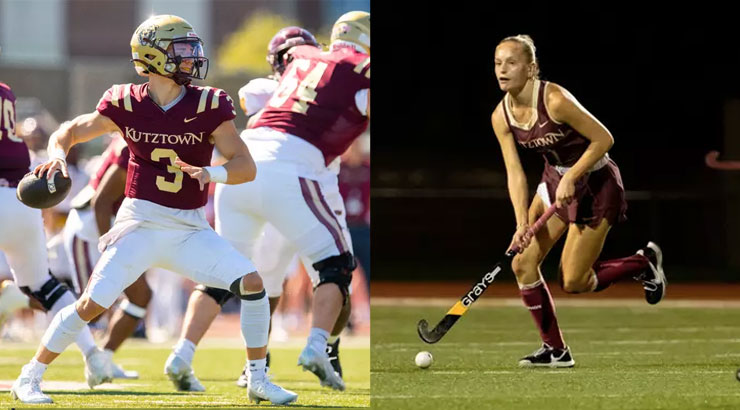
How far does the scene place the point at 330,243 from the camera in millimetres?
5418

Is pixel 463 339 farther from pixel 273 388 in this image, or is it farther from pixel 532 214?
pixel 273 388

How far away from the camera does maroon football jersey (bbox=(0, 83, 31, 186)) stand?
5.82 meters

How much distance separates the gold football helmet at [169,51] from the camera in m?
4.75

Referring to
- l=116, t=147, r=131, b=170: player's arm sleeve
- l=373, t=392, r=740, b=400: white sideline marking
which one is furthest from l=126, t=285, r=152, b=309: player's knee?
l=373, t=392, r=740, b=400: white sideline marking

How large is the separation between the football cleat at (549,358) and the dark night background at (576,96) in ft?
34.3

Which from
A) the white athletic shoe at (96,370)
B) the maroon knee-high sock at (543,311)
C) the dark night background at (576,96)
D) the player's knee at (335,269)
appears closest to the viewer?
the player's knee at (335,269)

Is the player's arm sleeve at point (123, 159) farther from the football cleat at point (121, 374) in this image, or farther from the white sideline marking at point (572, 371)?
the white sideline marking at point (572, 371)

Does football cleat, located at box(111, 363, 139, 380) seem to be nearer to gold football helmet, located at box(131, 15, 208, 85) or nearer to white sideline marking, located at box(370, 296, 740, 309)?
gold football helmet, located at box(131, 15, 208, 85)

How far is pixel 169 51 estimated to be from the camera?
475 centimetres

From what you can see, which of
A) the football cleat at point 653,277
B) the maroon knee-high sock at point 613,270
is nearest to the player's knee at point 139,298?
the maroon knee-high sock at point 613,270

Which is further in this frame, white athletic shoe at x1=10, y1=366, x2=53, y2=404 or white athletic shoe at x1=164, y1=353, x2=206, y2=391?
white athletic shoe at x1=164, y1=353, x2=206, y2=391

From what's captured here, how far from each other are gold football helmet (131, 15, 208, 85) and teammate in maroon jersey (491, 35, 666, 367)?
5.62 ft

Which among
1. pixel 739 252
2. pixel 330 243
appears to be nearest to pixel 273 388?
pixel 330 243

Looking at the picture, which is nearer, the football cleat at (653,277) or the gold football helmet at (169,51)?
the gold football helmet at (169,51)
